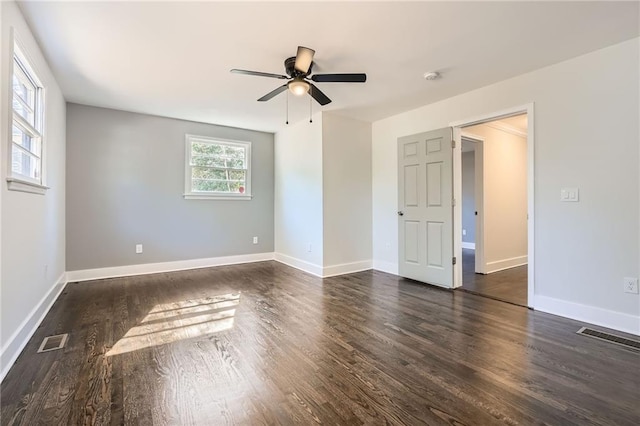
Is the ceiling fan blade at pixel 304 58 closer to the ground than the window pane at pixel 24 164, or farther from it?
farther from it

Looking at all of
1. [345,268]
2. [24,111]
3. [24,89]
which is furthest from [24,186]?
[345,268]

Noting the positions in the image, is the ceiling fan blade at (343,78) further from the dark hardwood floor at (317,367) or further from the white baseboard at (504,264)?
the white baseboard at (504,264)

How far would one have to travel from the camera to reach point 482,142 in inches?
185

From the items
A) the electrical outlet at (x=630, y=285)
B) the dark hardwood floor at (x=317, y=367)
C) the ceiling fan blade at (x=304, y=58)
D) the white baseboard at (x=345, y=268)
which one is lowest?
the dark hardwood floor at (x=317, y=367)

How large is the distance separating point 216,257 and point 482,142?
15.7 feet

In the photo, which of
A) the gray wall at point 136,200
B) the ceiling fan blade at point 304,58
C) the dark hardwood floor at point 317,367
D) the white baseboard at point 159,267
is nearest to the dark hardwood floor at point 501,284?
the dark hardwood floor at point 317,367

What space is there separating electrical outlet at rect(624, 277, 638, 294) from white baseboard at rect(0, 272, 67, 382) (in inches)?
182

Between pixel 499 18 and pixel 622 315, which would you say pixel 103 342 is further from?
pixel 622 315

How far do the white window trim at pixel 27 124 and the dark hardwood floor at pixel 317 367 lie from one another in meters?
1.22

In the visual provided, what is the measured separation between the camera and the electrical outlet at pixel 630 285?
254 centimetres

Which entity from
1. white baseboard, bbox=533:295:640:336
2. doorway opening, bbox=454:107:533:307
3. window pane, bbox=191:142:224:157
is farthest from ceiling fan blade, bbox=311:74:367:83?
window pane, bbox=191:142:224:157

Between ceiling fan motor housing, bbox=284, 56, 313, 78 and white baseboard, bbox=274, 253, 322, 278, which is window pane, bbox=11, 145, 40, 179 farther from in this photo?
white baseboard, bbox=274, 253, 322, 278

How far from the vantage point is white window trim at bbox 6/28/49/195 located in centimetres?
207

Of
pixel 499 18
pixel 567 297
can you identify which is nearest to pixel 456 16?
pixel 499 18
